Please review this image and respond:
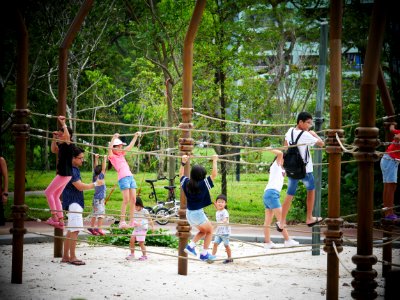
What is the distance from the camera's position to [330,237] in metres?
6.54

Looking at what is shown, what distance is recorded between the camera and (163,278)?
8133 mm

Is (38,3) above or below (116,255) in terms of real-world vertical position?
above

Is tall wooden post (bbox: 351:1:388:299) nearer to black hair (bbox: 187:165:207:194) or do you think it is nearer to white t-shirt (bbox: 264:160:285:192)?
black hair (bbox: 187:165:207:194)

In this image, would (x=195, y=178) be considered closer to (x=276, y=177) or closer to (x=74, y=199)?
(x=276, y=177)

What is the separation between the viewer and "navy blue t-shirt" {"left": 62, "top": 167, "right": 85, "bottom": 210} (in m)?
8.72

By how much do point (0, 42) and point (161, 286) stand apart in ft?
22.8

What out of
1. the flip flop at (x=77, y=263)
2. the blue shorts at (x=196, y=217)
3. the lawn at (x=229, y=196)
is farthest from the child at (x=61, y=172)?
the lawn at (x=229, y=196)

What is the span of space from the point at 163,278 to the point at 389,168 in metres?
3.34

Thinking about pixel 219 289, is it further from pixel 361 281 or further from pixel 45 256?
pixel 45 256

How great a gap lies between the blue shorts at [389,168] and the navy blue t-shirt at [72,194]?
12.9ft

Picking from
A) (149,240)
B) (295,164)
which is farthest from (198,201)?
(149,240)

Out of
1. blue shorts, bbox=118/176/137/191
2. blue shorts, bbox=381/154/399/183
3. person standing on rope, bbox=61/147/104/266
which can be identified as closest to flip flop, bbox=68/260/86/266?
person standing on rope, bbox=61/147/104/266

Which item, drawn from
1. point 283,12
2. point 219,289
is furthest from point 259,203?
point 219,289

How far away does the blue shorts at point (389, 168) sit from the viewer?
A: 9084 millimetres
